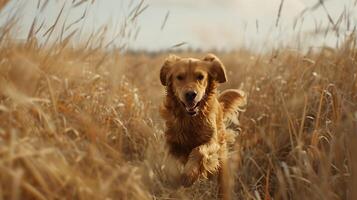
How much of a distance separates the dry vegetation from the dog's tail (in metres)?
0.12

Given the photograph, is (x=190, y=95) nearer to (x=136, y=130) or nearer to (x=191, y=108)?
(x=191, y=108)

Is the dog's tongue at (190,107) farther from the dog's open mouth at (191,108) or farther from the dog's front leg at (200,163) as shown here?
the dog's front leg at (200,163)

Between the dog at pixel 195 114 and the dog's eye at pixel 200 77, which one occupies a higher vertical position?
the dog's eye at pixel 200 77

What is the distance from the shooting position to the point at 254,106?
5.42 m

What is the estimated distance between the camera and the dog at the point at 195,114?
4.43 m

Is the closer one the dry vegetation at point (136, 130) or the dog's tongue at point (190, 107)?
the dry vegetation at point (136, 130)

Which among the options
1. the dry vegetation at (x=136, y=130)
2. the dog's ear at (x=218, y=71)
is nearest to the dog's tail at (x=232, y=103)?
the dry vegetation at (x=136, y=130)

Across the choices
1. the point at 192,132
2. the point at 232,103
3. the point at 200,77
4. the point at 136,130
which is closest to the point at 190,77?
the point at 200,77

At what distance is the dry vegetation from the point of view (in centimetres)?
228

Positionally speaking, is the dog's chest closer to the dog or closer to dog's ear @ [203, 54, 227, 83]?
the dog

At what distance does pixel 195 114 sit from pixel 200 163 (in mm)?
483

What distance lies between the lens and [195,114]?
A: 4602 millimetres

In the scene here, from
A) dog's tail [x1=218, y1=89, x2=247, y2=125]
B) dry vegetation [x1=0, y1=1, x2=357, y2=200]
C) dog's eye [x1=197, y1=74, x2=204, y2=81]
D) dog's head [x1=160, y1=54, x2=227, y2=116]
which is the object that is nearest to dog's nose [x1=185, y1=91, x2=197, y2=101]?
dog's head [x1=160, y1=54, x2=227, y2=116]

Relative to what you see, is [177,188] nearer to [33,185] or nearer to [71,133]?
[71,133]
